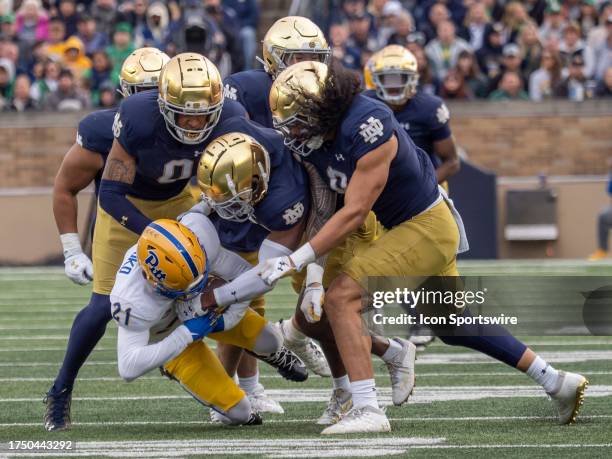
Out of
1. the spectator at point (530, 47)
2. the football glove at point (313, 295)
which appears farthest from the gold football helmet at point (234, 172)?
the spectator at point (530, 47)

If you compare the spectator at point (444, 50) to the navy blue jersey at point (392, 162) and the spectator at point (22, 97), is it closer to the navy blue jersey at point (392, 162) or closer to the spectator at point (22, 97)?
the spectator at point (22, 97)

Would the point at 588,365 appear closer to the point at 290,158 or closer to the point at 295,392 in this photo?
the point at 295,392

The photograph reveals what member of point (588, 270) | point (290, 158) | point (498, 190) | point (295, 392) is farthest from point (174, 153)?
point (498, 190)

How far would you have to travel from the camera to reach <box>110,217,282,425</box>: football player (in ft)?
17.7

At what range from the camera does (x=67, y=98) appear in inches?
637

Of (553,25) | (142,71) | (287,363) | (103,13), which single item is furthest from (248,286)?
(103,13)

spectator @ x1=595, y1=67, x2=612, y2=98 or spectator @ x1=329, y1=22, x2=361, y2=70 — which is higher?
spectator @ x1=329, y1=22, x2=361, y2=70

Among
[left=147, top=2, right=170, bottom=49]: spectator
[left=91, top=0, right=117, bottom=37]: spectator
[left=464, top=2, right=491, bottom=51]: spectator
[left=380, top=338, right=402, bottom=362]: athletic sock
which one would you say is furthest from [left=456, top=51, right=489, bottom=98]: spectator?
[left=380, top=338, right=402, bottom=362]: athletic sock

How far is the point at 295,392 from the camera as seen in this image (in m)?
6.89

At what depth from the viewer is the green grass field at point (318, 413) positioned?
16.6 feet

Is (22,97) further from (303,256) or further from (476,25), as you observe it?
(303,256)

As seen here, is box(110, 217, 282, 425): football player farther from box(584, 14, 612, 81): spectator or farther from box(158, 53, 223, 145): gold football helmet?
box(584, 14, 612, 81): spectator

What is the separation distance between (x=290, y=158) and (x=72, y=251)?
118 cm

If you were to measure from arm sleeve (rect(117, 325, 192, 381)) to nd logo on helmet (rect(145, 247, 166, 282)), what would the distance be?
265mm
